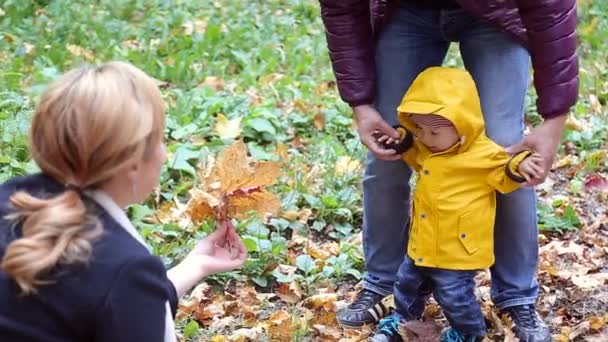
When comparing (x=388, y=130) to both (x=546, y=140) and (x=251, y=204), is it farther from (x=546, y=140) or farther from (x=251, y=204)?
(x=251, y=204)

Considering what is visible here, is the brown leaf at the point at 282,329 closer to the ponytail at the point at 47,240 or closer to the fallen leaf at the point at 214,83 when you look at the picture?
the ponytail at the point at 47,240

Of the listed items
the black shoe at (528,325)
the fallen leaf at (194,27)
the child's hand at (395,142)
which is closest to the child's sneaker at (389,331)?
the black shoe at (528,325)

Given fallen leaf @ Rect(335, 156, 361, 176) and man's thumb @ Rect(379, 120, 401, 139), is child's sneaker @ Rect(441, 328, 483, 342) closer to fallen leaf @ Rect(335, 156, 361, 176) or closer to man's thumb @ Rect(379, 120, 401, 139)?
man's thumb @ Rect(379, 120, 401, 139)

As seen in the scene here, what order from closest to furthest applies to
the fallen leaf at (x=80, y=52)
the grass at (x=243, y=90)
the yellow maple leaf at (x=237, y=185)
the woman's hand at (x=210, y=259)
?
the woman's hand at (x=210, y=259) < the yellow maple leaf at (x=237, y=185) < the grass at (x=243, y=90) < the fallen leaf at (x=80, y=52)

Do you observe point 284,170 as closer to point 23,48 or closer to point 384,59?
point 384,59

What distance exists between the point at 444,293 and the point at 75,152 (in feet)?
4.66

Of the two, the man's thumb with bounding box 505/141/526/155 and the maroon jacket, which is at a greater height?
the maroon jacket

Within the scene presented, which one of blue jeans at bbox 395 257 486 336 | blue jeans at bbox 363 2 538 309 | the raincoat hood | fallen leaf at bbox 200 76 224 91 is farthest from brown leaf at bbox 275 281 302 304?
fallen leaf at bbox 200 76 224 91

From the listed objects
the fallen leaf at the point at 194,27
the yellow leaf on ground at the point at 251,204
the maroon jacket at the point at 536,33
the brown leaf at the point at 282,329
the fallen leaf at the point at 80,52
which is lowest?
the fallen leaf at the point at 194,27

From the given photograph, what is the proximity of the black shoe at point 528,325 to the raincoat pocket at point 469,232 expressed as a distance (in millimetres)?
400

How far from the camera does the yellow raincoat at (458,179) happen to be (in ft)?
8.78

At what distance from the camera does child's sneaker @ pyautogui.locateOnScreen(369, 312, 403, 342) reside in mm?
3100

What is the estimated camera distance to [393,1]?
2895 mm

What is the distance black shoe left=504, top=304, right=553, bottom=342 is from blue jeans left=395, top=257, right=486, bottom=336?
12cm
